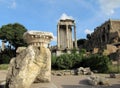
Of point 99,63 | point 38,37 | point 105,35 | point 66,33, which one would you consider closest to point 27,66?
point 38,37

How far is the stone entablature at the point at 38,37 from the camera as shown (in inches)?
325

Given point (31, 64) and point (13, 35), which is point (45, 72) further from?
point (13, 35)

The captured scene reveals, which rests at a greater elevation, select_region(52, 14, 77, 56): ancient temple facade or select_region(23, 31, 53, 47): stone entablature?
select_region(52, 14, 77, 56): ancient temple facade

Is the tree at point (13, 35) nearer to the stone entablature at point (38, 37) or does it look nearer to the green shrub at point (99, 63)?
the green shrub at point (99, 63)

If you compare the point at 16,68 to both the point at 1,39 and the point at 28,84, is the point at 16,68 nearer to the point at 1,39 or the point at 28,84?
the point at 28,84

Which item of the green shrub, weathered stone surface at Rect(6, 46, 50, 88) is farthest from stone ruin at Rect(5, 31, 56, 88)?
the green shrub

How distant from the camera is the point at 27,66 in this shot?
7.71 metres

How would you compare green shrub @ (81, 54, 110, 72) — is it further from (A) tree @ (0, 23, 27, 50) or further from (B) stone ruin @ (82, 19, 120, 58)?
(B) stone ruin @ (82, 19, 120, 58)

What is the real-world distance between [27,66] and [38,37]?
97cm

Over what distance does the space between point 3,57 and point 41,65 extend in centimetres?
4487

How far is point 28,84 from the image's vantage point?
7.69 m

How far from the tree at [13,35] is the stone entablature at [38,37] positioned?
47.7m

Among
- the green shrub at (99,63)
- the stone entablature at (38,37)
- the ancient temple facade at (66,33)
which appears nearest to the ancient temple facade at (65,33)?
the ancient temple facade at (66,33)

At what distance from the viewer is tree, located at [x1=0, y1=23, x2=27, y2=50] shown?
185 ft
